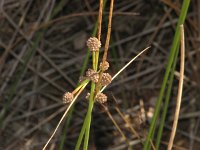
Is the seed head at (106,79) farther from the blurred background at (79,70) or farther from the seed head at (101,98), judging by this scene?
the blurred background at (79,70)

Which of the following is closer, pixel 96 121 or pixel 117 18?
pixel 96 121

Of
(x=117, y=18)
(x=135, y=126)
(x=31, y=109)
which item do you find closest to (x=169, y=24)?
(x=117, y=18)

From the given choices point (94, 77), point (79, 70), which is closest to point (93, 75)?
point (94, 77)

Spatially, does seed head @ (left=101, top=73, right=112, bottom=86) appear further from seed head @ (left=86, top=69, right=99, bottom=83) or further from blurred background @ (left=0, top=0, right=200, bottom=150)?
blurred background @ (left=0, top=0, right=200, bottom=150)

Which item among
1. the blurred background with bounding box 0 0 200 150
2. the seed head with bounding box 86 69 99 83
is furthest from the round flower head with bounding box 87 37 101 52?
the blurred background with bounding box 0 0 200 150

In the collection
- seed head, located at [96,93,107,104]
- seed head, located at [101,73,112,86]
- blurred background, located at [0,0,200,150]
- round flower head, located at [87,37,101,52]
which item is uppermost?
blurred background, located at [0,0,200,150]

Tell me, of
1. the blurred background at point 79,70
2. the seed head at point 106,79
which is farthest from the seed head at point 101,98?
the blurred background at point 79,70

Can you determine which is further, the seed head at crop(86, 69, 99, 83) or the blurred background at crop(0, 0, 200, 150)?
the blurred background at crop(0, 0, 200, 150)

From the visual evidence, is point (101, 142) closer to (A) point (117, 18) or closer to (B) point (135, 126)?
(B) point (135, 126)

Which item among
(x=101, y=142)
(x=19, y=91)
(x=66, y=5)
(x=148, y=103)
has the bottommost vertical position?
(x=101, y=142)
